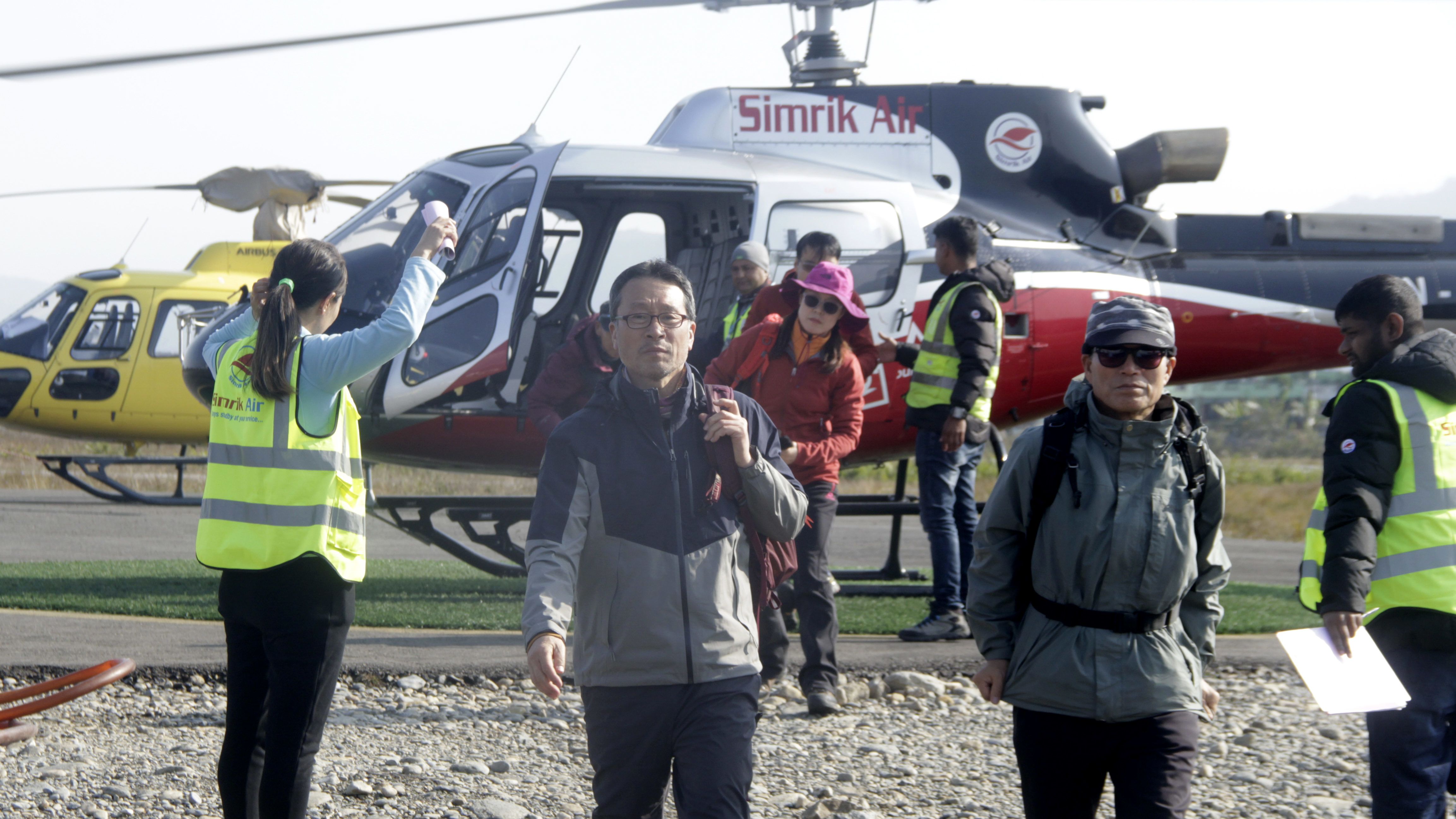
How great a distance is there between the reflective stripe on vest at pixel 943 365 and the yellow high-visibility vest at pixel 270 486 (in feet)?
12.4

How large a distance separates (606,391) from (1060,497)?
1.02m

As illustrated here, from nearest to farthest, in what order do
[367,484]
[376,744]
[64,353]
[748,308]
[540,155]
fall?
[376,744]
[748,308]
[540,155]
[367,484]
[64,353]

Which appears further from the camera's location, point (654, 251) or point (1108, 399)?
point (654, 251)

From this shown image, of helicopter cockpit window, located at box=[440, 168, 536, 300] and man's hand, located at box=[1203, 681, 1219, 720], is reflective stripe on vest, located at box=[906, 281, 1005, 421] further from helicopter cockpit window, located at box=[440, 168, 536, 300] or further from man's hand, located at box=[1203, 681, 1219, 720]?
man's hand, located at box=[1203, 681, 1219, 720]

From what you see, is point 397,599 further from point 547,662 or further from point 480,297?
point 547,662

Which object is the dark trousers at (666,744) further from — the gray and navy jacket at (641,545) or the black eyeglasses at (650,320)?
the black eyeglasses at (650,320)

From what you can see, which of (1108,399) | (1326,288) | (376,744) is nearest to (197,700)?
(376,744)

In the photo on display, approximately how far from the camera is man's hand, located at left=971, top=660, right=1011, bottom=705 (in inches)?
108

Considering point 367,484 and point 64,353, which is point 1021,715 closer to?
point 367,484

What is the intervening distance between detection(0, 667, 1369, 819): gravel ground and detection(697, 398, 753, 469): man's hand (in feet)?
5.59

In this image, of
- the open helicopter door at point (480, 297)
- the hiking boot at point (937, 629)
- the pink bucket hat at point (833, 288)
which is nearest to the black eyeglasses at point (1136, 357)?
the pink bucket hat at point (833, 288)

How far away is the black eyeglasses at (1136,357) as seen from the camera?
8.73 ft

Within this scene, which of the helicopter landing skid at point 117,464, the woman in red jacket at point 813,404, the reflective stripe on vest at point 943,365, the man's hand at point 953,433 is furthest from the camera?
the helicopter landing skid at point 117,464

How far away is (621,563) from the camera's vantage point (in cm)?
275
